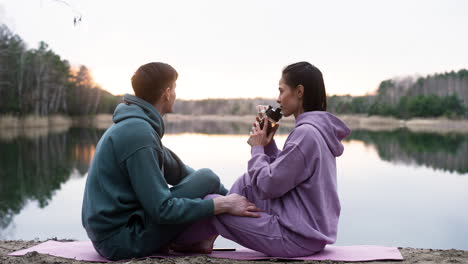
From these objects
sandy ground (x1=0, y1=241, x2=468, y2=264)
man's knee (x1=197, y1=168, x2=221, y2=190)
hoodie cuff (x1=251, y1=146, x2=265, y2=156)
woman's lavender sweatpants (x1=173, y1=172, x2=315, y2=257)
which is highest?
hoodie cuff (x1=251, y1=146, x2=265, y2=156)

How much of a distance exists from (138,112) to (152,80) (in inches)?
7.3

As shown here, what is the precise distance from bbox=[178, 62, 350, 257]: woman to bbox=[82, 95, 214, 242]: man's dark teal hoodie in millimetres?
259

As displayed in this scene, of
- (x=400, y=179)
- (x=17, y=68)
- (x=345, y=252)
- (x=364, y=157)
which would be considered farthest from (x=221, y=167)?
(x=17, y=68)

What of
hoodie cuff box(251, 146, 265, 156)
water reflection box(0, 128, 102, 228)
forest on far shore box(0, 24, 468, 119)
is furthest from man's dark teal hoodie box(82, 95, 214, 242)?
forest on far shore box(0, 24, 468, 119)

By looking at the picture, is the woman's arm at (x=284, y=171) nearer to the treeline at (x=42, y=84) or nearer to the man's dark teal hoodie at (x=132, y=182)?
the man's dark teal hoodie at (x=132, y=182)

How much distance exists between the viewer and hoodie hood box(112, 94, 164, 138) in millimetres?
2516

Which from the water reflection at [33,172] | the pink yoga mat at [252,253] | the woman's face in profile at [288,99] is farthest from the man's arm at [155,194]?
the water reflection at [33,172]

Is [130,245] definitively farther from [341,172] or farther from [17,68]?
[17,68]

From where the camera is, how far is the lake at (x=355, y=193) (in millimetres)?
6254

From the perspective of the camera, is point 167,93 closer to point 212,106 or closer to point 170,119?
point 170,119

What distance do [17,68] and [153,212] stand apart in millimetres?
36104

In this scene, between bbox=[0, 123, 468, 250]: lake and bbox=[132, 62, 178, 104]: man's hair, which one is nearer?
bbox=[132, 62, 178, 104]: man's hair

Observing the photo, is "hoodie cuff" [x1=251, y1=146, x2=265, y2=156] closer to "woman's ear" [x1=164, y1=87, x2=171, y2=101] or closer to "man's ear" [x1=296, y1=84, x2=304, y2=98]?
"man's ear" [x1=296, y1=84, x2=304, y2=98]

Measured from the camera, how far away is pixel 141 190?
94.8 inches
